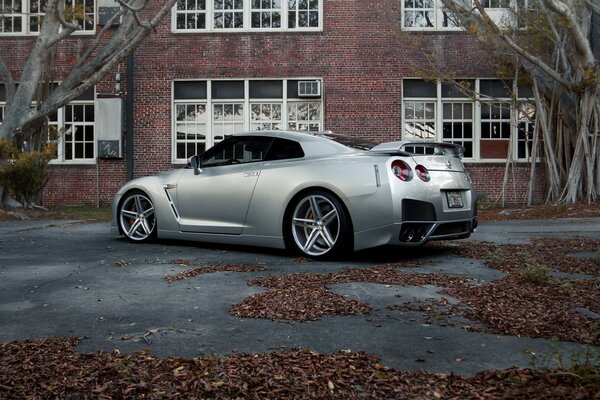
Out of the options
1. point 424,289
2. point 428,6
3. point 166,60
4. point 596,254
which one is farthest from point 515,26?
point 424,289

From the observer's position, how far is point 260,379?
2.92 meters

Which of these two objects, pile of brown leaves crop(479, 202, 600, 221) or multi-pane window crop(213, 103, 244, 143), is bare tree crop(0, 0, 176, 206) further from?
pile of brown leaves crop(479, 202, 600, 221)

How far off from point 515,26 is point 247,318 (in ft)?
54.0

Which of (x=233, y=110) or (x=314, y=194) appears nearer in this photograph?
(x=314, y=194)

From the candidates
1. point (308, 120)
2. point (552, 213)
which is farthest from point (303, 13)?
point (552, 213)

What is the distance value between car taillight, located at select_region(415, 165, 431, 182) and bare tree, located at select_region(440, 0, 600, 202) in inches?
357

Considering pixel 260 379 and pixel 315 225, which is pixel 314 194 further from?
pixel 260 379

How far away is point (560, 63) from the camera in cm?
1692

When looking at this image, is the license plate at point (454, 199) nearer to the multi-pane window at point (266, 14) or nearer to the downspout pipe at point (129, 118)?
the multi-pane window at point (266, 14)

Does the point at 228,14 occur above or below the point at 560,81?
above

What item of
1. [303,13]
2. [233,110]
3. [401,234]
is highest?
[303,13]

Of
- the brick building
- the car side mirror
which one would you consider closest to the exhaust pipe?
the car side mirror

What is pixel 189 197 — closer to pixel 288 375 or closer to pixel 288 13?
pixel 288 375

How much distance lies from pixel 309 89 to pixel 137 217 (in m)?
13.2
